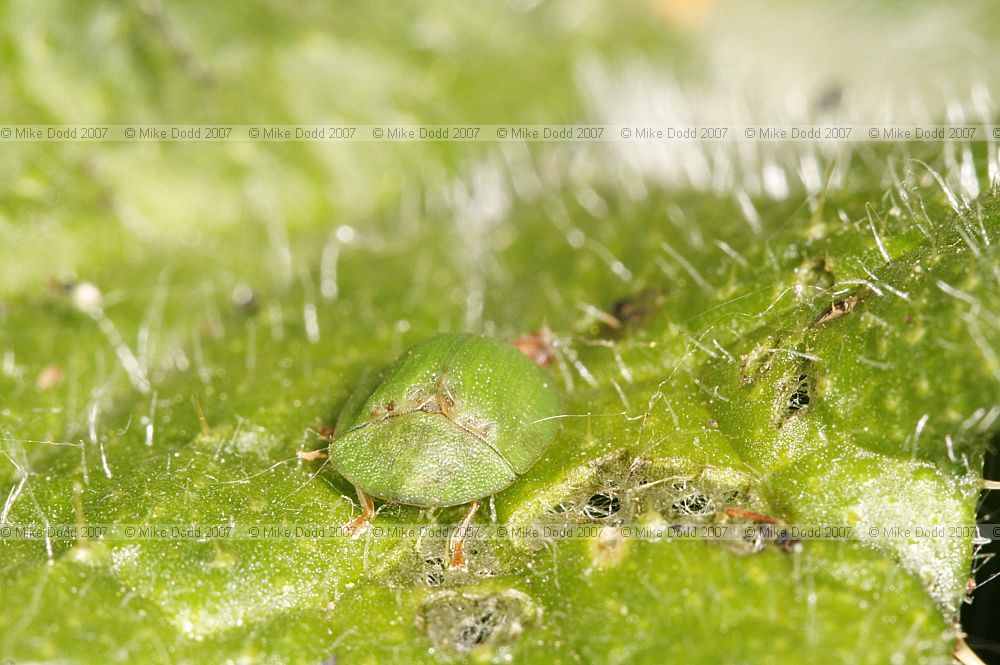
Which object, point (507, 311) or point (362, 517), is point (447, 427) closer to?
point (362, 517)

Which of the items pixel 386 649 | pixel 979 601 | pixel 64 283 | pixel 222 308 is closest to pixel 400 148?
pixel 222 308

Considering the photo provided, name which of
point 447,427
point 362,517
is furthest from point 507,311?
point 362,517

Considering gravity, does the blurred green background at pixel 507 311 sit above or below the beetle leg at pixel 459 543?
above

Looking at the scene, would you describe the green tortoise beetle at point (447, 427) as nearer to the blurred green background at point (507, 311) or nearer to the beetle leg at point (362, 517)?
the beetle leg at point (362, 517)

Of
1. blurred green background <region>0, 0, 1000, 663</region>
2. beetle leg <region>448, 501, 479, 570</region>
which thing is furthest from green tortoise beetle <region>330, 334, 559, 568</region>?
blurred green background <region>0, 0, 1000, 663</region>

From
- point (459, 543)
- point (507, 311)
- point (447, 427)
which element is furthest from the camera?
point (507, 311)

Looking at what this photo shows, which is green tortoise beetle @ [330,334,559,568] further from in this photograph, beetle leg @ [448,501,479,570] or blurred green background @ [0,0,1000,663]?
blurred green background @ [0,0,1000,663]

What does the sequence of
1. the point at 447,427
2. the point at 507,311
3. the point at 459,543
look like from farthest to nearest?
the point at 507,311, the point at 447,427, the point at 459,543

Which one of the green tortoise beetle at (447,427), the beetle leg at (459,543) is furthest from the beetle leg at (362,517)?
the beetle leg at (459,543)
